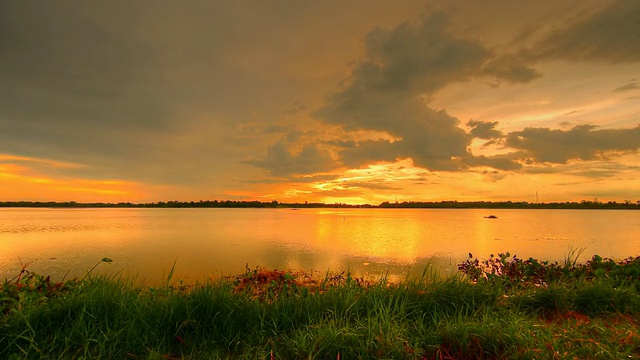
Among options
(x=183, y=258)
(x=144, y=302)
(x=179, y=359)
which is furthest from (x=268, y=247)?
(x=179, y=359)

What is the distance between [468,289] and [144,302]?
17.6 ft

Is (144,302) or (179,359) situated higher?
(144,302)

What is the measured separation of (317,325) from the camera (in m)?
3.79

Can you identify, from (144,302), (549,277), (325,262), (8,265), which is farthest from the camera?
(325,262)

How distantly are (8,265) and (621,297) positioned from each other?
17.0 m

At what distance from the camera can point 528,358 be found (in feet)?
10.0

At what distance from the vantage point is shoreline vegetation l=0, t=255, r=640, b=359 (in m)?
3.27

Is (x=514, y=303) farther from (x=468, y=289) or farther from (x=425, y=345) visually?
(x=425, y=345)

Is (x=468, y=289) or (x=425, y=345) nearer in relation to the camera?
(x=425, y=345)

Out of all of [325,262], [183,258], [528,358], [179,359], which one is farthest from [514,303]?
[183,258]

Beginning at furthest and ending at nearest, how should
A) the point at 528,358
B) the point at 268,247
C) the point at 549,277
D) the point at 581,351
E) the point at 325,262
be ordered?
the point at 268,247, the point at 325,262, the point at 549,277, the point at 581,351, the point at 528,358

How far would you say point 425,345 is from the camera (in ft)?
11.1

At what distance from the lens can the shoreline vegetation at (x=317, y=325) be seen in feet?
10.7

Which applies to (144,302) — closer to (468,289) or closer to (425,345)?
(425,345)
